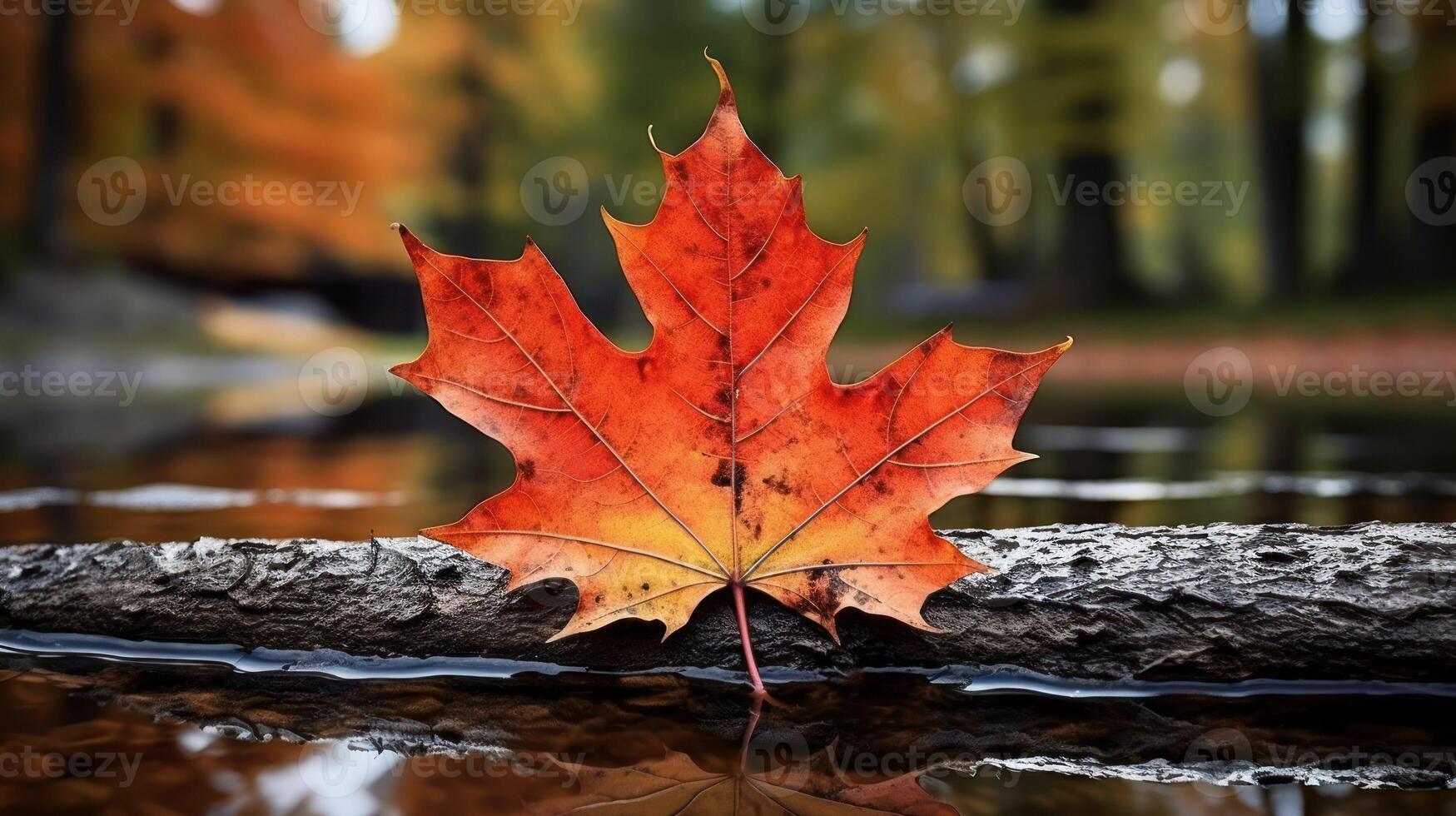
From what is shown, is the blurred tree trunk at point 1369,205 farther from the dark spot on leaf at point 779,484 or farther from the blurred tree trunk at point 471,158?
the blurred tree trunk at point 471,158

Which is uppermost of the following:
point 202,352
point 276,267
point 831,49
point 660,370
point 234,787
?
point 831,49

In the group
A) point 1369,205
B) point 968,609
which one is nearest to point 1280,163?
point 1369,205

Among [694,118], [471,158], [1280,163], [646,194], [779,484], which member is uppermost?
[471,158]

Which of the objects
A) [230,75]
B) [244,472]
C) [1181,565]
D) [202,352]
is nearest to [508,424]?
[1181,565]

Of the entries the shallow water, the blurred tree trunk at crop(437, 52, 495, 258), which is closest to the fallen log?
the shallow water

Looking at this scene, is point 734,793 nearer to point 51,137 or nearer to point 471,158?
point 51,137

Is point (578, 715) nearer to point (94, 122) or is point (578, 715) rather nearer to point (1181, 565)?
point (1181, 565)
